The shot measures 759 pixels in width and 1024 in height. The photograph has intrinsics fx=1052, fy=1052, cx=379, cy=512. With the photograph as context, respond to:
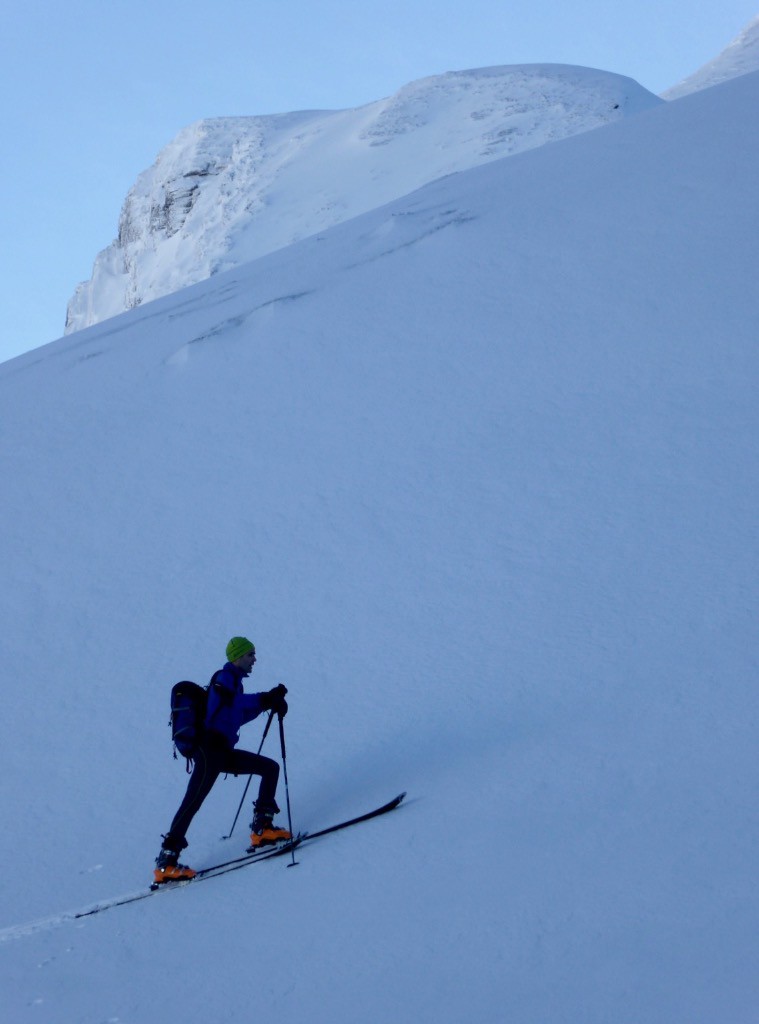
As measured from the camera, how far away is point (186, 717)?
4.64 meters

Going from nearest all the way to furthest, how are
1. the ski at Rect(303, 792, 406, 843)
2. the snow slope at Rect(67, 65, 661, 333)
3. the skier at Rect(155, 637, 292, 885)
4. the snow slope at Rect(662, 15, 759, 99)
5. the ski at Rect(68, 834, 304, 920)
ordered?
the ski at Rect(68, 834, 304, 920) → the ski at Rect(303, 792, 406, 843) → the skier at Rect(155, 637, 292, 885) → the snow slope at Rect(67, 65, 661, 333) → the snow slope at Rect(662, 15, 759, 99)

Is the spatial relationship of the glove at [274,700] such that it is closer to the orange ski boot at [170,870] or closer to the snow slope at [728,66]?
the orange ski boot at [170,870]

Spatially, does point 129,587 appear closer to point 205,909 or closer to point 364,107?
point 205,909

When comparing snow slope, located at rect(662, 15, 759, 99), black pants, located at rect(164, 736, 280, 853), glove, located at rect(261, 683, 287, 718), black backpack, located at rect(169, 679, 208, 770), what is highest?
snow slope, located at rect(662, 15, 759, 99)

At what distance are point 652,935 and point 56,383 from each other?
9.43 m

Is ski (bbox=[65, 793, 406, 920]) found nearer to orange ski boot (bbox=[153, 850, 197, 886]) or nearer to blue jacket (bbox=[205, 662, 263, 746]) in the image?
orange ski boot (bbox=[153, 850, 197, 886])

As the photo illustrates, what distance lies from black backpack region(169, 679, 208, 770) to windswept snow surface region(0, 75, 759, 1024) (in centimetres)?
59

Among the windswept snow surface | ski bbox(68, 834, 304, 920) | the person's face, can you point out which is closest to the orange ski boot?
ski bbox(68, 834, 304, 920)

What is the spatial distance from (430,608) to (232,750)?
175cm

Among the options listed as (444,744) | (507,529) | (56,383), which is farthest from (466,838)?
(56,383)

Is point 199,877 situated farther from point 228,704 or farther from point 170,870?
point 228,704

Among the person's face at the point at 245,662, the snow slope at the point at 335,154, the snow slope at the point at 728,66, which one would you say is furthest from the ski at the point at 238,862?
the snow slope at the point at 728,66

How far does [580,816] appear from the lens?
4.03 meters

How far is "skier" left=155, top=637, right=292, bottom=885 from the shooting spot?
15.4 ft
